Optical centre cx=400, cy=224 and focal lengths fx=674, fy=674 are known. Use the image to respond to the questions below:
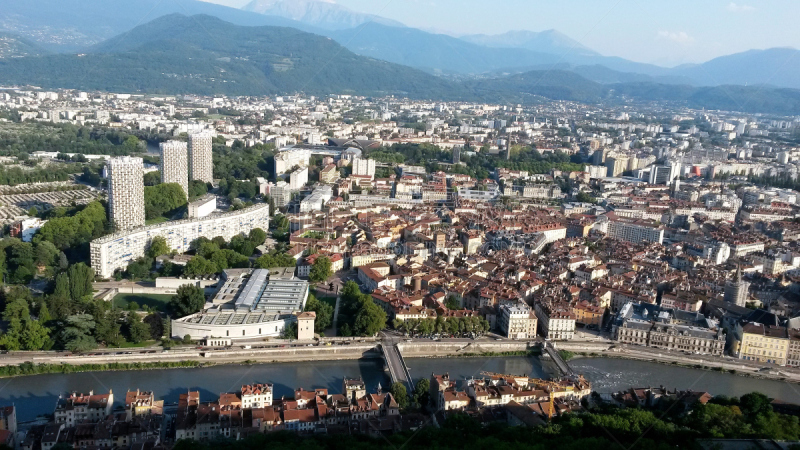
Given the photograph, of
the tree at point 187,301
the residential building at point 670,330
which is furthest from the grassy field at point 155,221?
the residential building at point 670,330

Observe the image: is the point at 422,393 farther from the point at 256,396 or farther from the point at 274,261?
the point at 274,261

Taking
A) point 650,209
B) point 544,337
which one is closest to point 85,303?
point 544,337

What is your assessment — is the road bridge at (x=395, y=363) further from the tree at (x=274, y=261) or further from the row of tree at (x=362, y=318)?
the tree at (x=274, y=261)

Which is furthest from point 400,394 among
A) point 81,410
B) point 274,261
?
point 274,261

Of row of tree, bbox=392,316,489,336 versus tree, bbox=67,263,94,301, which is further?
tree, bbox=67,263,94,301

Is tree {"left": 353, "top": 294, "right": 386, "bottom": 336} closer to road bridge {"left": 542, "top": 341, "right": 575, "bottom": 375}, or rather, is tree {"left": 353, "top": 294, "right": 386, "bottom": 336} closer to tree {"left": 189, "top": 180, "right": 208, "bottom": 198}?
road bridge {"left": 542, "top": 341, "right": 575, "bottom": 375}

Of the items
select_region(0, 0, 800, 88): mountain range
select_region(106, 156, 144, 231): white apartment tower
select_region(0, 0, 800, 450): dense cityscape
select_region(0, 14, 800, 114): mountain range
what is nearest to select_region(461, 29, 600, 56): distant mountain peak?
select_region(0, 0, 800, 88): mountain range

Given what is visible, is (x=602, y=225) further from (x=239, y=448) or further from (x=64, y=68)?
(x=64, y=68)
